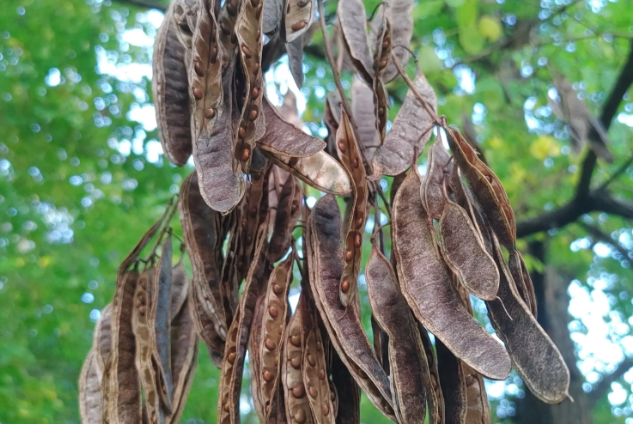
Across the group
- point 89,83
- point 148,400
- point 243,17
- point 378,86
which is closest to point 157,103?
point 243,17

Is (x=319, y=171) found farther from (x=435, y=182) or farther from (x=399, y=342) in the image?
(x=399, y=342)

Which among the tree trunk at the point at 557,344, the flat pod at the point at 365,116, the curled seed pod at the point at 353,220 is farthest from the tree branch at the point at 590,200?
the curled seed pod at the point at 353,220

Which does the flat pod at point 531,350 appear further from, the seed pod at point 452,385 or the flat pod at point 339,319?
the flat pod at point 339,319

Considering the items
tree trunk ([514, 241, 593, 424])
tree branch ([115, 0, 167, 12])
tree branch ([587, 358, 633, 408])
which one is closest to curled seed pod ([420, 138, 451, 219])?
tree branch ([115, 0, 167, 12])

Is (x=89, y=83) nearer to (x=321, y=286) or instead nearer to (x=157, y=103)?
(x=157, y=103)

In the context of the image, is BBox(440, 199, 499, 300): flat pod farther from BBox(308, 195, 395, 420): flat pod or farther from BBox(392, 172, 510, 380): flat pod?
BBox(308, 195, 395, 420): flat pod

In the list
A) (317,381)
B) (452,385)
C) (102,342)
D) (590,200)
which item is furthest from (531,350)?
(590,200)
